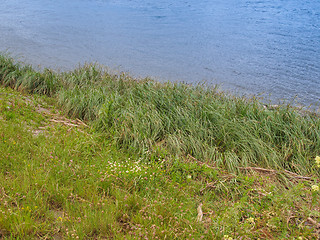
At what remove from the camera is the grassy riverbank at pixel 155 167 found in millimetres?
2977

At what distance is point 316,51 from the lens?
511 inches

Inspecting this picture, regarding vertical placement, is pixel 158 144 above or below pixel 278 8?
below

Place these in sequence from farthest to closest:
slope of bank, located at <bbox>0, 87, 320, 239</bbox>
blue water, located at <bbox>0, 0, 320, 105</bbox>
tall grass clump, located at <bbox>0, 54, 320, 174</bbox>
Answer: blue water, located at <bbox>0, 0, 320, 105</bbox>, tall grass clump, located at <bbox>0, 54, 320, 174</bbox>, slope of bank, located at <bbox>0, 87, 320, 239</bbox>

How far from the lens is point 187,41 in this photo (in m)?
14.5

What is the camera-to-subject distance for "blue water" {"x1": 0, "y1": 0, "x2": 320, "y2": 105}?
10734mm

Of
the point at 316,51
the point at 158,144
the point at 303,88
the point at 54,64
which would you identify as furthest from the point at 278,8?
the point at 158,144

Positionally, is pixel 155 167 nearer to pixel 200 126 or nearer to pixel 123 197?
pixel 123 197

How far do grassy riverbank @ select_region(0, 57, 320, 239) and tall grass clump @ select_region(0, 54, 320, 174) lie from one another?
0.03 meters

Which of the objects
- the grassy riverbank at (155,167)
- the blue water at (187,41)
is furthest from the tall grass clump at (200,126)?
the blue water at (187,41)

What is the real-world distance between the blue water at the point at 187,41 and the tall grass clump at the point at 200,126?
187 cm

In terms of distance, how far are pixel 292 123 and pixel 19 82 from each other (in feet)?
22.5

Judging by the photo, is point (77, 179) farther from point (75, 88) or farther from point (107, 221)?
point (75, 88)

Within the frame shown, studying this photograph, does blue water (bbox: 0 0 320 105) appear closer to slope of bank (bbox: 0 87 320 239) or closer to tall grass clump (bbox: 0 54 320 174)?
tall grass clump (bbox: 0 54 320 174)

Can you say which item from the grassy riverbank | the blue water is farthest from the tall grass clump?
the blue water
